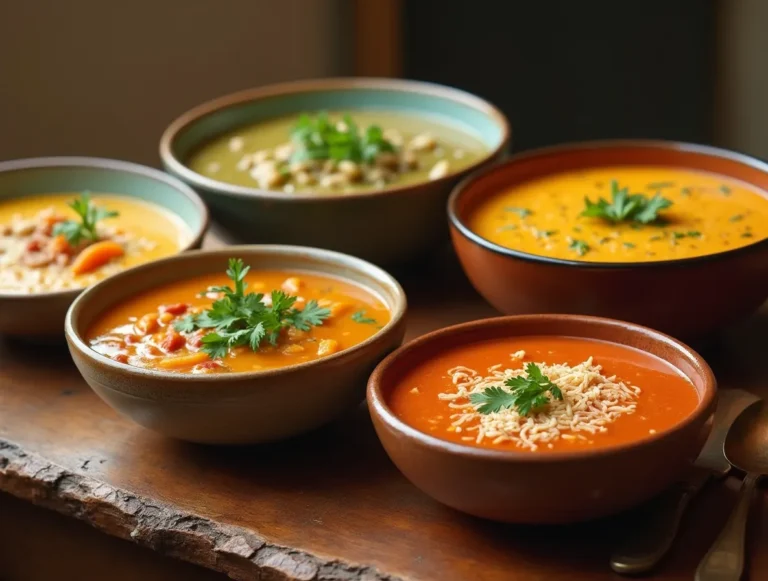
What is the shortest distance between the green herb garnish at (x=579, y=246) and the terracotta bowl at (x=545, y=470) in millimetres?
408

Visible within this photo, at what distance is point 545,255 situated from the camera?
1881mm

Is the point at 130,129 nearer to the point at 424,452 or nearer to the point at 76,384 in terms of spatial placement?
the point at 76,384

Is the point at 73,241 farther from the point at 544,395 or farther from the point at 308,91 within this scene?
the point at 544,395

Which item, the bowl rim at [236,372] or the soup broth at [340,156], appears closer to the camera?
the bowl rim at [236,372]

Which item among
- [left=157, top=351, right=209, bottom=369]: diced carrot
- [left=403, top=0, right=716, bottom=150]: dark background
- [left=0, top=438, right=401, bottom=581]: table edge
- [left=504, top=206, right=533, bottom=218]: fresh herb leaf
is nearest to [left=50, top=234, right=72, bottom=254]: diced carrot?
[left=0, top=438, right=401, bottom=581]: table edge

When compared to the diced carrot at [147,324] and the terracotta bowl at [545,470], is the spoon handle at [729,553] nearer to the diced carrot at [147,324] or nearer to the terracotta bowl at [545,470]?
the terracotta bowl at [545,470]

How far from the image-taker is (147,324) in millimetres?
1783

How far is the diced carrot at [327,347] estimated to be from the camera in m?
1.68

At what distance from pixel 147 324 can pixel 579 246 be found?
27.9 inches

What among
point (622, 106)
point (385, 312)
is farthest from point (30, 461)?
point (622, 106)

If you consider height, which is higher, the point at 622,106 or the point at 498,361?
the point at 498,361

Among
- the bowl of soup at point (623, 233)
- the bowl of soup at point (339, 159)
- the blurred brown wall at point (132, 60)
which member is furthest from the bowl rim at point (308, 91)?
the blurred brown wall at point (132, 60)

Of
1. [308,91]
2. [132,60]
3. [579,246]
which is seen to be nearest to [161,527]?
[579,246]

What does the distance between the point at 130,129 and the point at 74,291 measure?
1.75 meters
